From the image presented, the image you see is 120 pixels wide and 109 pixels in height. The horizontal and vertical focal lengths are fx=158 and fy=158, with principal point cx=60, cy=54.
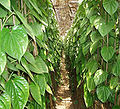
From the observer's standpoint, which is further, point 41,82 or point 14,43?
point 41,82

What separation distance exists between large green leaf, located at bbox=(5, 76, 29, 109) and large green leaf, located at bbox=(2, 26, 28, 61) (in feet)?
0.54

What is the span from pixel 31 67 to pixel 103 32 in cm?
65

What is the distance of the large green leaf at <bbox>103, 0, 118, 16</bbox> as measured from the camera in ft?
3.96

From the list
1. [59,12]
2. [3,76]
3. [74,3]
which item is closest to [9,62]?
[3,76]

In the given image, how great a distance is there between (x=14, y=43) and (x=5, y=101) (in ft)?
0.82

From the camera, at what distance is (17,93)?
74 centimetres

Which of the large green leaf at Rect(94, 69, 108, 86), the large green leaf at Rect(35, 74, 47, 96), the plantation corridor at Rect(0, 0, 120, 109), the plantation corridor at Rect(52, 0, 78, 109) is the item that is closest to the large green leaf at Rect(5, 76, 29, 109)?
the plantation corridor at Rect(0, 0, 120, 109)

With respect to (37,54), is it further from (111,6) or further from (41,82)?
(111,6)

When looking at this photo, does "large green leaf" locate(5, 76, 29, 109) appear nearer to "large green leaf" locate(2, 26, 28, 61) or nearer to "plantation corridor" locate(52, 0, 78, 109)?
"large green leaf" locate(2, 26, 28, 61)

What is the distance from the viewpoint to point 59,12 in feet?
22.2

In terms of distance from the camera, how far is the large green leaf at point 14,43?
2.15ft

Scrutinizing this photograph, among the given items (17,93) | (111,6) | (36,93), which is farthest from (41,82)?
(111,6)

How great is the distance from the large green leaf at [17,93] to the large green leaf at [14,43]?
165mm

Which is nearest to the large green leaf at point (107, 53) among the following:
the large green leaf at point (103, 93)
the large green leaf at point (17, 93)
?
the large green leaf at point (103, 93)
